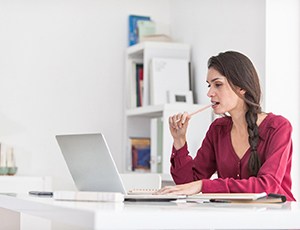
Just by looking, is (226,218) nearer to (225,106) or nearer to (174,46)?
(225,106)

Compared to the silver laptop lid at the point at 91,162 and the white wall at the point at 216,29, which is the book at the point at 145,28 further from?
the silver laptop lid at the point at 91,162

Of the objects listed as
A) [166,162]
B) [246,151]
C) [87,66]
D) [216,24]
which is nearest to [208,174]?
[246,151]

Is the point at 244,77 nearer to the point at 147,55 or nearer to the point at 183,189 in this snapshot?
the point at 183,189

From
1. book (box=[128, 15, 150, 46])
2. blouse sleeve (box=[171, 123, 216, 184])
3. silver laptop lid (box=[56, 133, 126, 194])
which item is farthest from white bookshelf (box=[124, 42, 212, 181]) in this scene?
silver laptop lid (box=[56, 133, 126, 194])

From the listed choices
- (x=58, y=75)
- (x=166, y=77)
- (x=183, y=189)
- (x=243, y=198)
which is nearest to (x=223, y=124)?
(x=183, y=189)

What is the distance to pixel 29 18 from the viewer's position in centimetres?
417

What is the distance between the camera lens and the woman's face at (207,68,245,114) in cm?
251

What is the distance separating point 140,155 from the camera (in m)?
4.27

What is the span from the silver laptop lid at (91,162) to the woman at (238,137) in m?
0.54

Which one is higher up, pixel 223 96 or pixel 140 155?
pixel 223 96

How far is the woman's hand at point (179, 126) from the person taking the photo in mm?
2572

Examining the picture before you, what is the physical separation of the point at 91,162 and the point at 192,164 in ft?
2.81

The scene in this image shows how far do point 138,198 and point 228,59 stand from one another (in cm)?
87

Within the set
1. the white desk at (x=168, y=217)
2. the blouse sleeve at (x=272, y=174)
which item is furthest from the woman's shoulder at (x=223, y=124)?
the white desk at (x=168, y=217)
